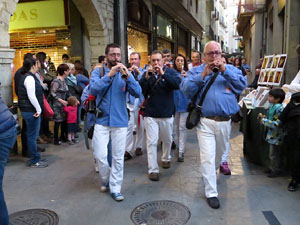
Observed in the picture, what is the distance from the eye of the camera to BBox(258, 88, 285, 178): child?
14.8 ft

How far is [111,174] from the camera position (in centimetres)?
407

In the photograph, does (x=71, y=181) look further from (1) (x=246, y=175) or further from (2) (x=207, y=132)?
(1) (x=246, y=175)

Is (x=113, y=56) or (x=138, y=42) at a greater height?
(x=138, y=42)

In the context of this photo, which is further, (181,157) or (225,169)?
(181,157)

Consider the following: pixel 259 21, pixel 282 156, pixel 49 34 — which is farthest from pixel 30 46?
pixel 259 21

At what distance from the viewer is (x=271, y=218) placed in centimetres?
346

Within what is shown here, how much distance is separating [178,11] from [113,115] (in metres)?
16.2

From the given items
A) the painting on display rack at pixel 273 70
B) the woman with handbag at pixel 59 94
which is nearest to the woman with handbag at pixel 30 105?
the woman with handbag at pixel 59 94

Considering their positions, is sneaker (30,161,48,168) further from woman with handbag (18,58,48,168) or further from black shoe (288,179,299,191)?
black shoe (288,179,299,191)

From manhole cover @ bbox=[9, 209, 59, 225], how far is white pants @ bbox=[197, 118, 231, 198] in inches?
75.7

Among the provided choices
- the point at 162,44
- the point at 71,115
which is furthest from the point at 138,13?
the point at 71,115

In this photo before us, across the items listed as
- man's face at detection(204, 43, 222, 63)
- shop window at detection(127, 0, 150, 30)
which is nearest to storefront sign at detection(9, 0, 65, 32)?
shop window at detection(127, 0, 150, 30)

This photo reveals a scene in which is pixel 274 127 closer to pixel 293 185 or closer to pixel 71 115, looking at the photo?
pixel 293 185

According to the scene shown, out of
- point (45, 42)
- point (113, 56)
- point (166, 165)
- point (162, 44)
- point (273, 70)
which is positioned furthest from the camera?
point (162, 44)
